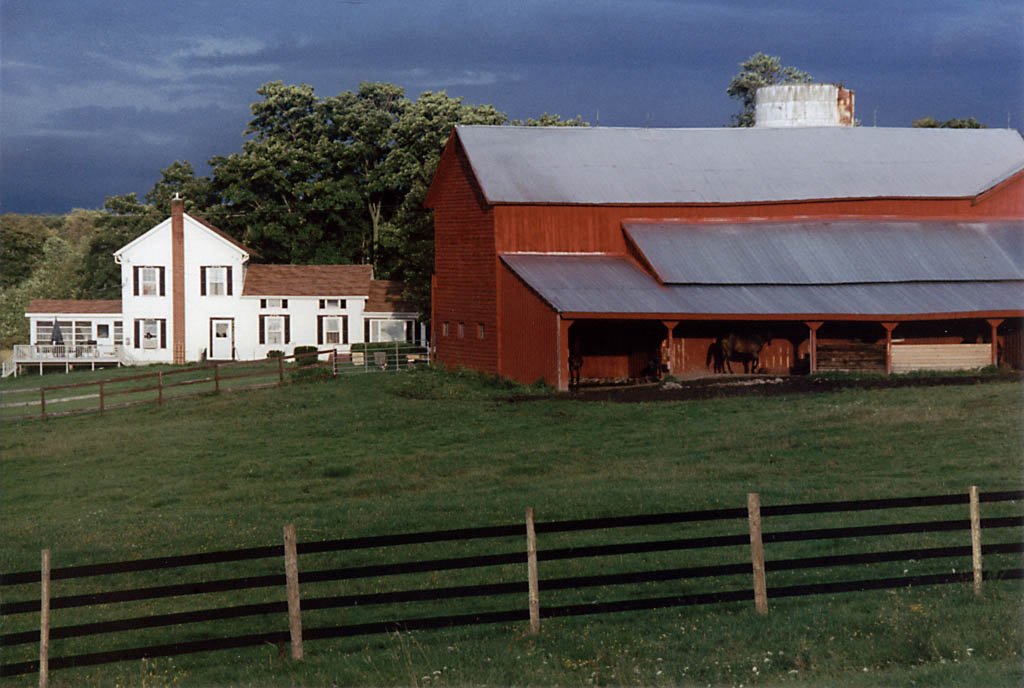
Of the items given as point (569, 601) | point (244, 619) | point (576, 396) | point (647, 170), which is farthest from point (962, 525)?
point (647, 170)

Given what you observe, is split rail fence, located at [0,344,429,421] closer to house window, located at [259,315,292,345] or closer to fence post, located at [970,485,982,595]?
house window, located at [259,315,292,345]

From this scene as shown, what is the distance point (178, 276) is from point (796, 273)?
3411 cm

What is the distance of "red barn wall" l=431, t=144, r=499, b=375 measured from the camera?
43.4 metres

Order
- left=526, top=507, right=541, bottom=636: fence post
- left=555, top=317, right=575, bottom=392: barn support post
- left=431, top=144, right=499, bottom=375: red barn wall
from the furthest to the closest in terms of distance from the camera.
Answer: left=431, top=144, right=499, bottom=375: red barn wall < left=555, top=317, right=575, bottom=392: barn support post < left=526, top=507, right=541, bottom=636: fence post

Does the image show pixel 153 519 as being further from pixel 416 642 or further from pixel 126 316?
pixel 126 316

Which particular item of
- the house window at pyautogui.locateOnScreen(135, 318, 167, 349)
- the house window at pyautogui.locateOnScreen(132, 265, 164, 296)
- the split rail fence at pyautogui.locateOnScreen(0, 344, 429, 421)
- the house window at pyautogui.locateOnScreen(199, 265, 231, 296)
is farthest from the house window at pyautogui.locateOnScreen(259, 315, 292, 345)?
the split rail fence at pyautogui.locateOnScreen(0, 344, 429, 421)

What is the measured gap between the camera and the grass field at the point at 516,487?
41.1ft

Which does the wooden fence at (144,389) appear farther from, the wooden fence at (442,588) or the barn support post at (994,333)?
the wooden fence at (442,588)

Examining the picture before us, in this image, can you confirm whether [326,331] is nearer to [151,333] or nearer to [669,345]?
[151,333]

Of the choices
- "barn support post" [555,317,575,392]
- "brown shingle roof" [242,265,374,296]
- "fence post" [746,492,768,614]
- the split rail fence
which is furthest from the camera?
"brown shingle roof" [242,265,374,296]

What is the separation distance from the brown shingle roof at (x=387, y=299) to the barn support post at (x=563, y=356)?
82.7 ft

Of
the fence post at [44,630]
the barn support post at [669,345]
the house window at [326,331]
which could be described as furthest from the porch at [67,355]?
the fence post at [44,630]

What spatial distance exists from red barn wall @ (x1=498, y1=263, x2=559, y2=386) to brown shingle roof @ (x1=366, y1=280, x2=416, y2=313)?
2095cm

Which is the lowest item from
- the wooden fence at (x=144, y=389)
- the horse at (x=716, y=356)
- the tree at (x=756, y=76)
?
the wooden fence at (x=144, y=389)
